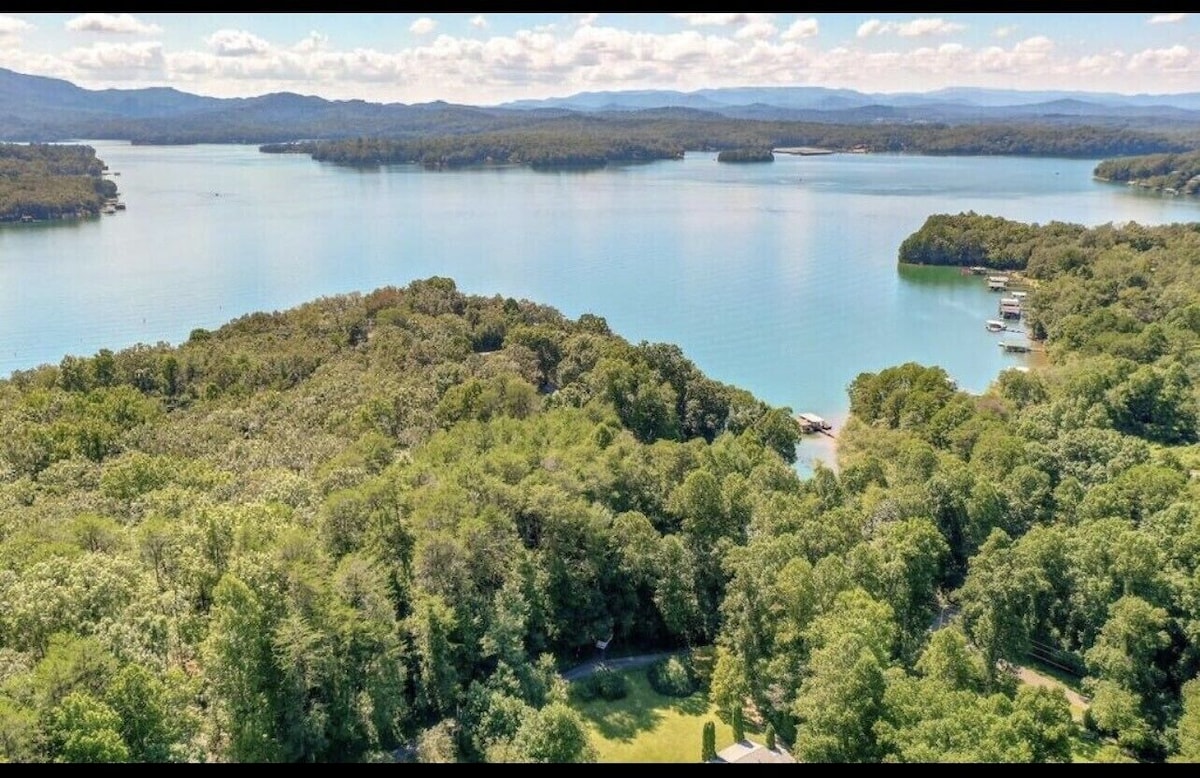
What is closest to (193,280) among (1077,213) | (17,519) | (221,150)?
(17,519)

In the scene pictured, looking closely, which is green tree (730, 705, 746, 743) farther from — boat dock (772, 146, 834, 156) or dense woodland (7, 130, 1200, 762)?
boat dock (772, 146, 834, 156)

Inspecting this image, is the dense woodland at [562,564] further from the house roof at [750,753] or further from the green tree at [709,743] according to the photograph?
the green tree at [709,743]

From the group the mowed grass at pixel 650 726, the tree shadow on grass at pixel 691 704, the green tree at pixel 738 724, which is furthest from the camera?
the tree shadow on grass at pixel 691 704

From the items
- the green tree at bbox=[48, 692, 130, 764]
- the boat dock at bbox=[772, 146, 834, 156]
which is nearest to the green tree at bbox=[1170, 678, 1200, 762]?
the green tree at bbox=[48, 692, 130, 764]

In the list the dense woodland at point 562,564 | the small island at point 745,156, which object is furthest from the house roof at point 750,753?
the small island at point 745,156

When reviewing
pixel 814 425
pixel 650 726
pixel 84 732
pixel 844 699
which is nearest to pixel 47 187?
pixel 814 425

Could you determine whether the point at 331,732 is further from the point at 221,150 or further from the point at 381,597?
the point at 221,150

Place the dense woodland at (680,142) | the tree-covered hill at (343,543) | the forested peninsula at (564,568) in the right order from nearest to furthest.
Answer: the tree-covered hill at (343,543)
the forested peninsula at (564,568)
the dense woodland at (680,142)

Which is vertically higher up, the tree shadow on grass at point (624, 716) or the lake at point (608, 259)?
the lake at point (608, 259)

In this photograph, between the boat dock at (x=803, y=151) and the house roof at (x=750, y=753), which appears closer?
the house roof at (x=750, y=753)
